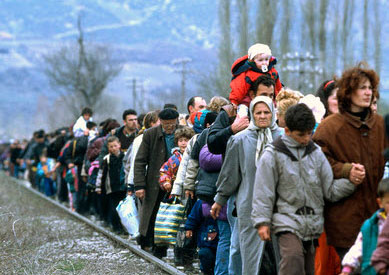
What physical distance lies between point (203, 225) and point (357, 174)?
340 cm

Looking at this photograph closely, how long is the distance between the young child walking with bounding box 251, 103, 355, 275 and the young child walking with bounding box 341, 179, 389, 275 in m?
0.74

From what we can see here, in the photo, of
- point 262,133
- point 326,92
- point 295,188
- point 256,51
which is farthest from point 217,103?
point 295,188

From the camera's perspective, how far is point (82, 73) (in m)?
65.5

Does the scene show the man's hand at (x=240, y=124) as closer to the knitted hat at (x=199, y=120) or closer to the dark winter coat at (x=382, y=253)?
the knitted hat at (x=199, y=120)

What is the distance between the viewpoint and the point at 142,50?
200 meters

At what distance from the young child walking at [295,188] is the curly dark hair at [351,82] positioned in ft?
0.93

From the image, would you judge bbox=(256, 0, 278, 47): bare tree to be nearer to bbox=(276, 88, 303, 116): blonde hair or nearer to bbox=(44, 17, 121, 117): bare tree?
bbox=(276, 88, 303, 116): blonde hair

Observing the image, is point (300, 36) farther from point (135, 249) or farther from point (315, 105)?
point (315, 105)

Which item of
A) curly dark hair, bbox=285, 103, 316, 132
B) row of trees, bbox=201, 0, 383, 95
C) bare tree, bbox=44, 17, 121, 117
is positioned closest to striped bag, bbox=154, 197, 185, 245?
curly dark hair, bbox=285, 103, 316, 132

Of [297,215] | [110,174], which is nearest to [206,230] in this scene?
[297,215]

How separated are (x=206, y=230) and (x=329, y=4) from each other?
96.9 ft

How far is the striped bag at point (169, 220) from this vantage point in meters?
10.0

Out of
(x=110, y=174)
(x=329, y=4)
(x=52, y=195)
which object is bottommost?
(x=52, y=195)

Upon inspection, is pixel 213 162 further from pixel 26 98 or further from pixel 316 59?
pixel 26 98
